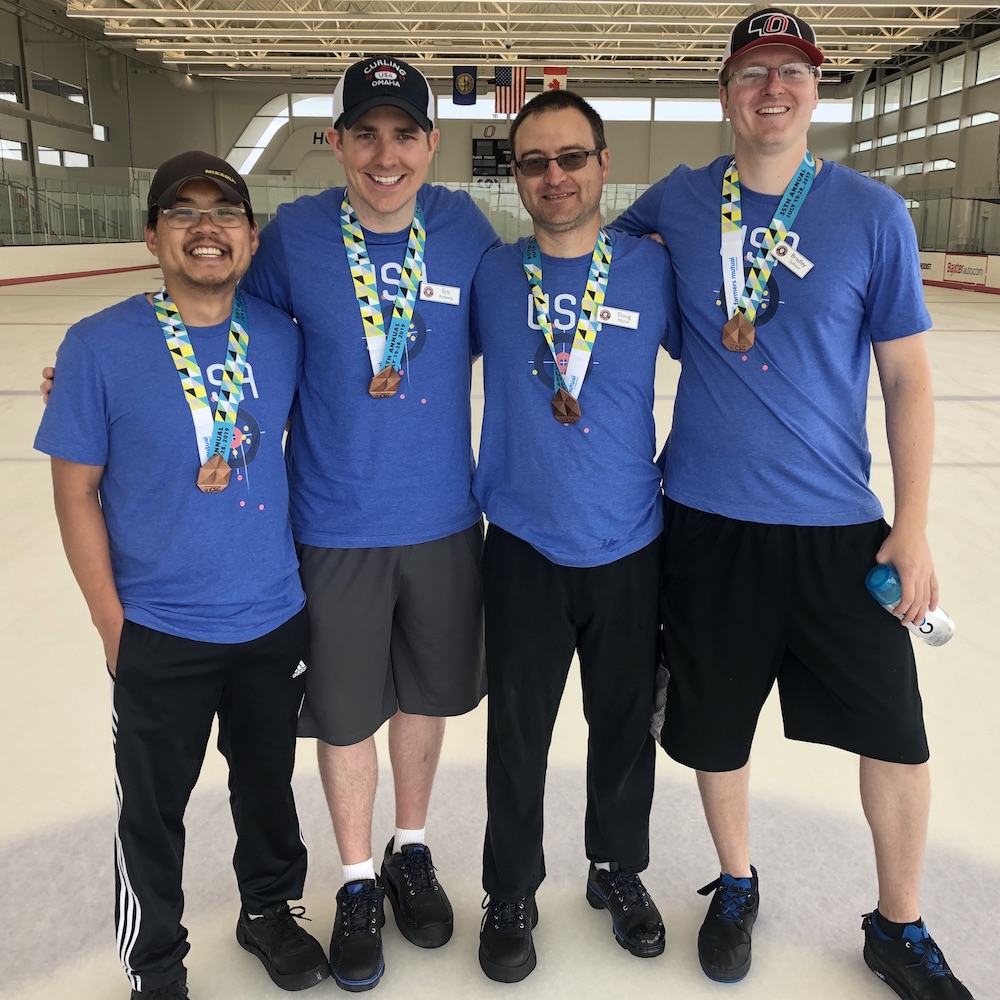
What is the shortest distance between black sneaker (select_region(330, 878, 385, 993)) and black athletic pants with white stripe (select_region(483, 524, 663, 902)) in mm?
271

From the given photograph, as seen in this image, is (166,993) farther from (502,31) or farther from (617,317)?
(502,31)

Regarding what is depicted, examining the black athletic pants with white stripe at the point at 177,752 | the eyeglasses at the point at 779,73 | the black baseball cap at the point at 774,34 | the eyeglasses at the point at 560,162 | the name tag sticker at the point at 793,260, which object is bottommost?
the black athletic pants with white stripe at the point at 177,752

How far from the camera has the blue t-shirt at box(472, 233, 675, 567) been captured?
78.2 inches

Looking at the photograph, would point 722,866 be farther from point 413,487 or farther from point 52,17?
point 52,17

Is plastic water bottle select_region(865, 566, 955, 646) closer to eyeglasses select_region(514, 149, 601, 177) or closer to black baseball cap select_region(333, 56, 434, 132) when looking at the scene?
eyeglasses select_region(514, 149, 601, 177)

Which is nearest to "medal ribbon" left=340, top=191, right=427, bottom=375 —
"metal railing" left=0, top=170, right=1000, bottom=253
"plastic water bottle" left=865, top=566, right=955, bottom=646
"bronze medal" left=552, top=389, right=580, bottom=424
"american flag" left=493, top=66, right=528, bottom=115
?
"bronze medal" left=552, top=389, right=580, bottom=424

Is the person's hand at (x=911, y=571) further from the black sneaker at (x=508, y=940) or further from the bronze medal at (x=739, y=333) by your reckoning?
the black sneaker at (x=508, y=940)

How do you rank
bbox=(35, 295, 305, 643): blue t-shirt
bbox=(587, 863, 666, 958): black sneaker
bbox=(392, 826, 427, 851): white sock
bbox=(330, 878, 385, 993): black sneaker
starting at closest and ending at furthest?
bbox=(35, 295, 305, 643): blue t-shirt < bbox=(330, 878, 385, 993): black sneaker < bbox=(587, 863, 666, 958): black sneaker < bbox=(392, 826, 427, 851): white sock

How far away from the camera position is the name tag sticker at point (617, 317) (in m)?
1.99

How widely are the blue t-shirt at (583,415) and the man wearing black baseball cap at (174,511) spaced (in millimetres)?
500

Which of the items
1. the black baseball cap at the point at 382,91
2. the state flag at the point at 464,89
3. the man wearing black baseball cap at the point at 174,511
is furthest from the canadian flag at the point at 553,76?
the man wearing black baseball cap at the point at 174,511

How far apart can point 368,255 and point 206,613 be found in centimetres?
88

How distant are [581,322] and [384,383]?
1.49 ft

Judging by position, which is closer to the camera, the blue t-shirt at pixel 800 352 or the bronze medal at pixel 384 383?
the blue t-shirt at pixel 800 352
